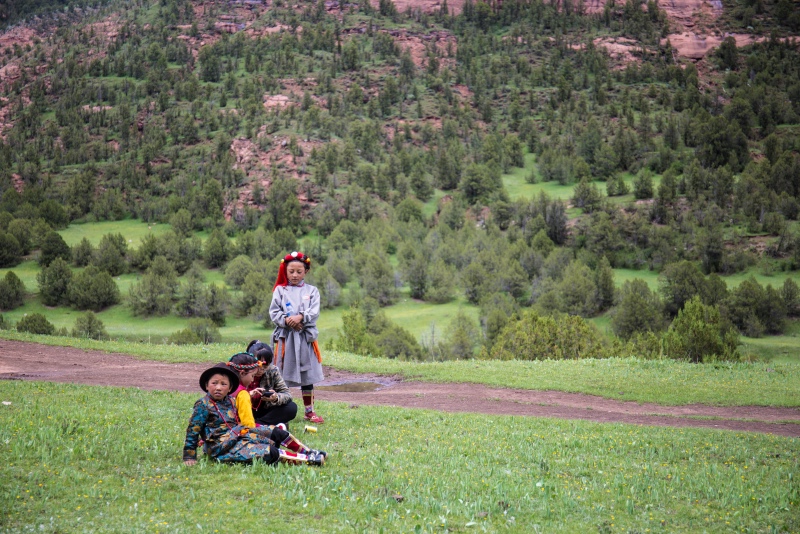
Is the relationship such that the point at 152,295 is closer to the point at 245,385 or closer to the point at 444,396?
the point at 444,396

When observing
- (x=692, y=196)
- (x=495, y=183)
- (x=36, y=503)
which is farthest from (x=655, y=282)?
(x=36, y=503)

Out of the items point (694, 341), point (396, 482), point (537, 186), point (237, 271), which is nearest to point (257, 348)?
point (396, 482)

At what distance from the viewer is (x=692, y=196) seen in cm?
13650

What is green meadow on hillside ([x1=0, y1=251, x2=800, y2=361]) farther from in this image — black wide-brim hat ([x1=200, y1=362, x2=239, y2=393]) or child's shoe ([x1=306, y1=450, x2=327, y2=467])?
child's shoe ([x1=306, y1=450, x2=327, y2=467])

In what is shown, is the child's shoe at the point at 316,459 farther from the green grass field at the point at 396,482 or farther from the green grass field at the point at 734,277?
the green grass field at the point at 734,277

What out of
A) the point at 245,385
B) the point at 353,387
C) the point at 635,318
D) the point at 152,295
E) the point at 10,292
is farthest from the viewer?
the point at 152,295

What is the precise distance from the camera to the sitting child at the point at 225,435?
8.94m

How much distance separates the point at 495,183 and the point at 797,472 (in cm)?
16151

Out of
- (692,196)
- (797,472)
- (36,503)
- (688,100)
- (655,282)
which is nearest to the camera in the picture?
(36,503)

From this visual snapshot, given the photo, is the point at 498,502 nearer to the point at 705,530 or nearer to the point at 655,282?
the point at 705,530

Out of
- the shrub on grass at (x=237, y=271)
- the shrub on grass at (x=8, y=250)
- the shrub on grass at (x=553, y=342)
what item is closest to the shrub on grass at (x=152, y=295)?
the shrub on grass at (x=237, y=271)

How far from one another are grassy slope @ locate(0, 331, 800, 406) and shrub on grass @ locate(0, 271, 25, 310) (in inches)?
3236

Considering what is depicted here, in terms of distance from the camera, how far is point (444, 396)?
18.8m

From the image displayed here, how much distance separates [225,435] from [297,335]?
11.9ft
